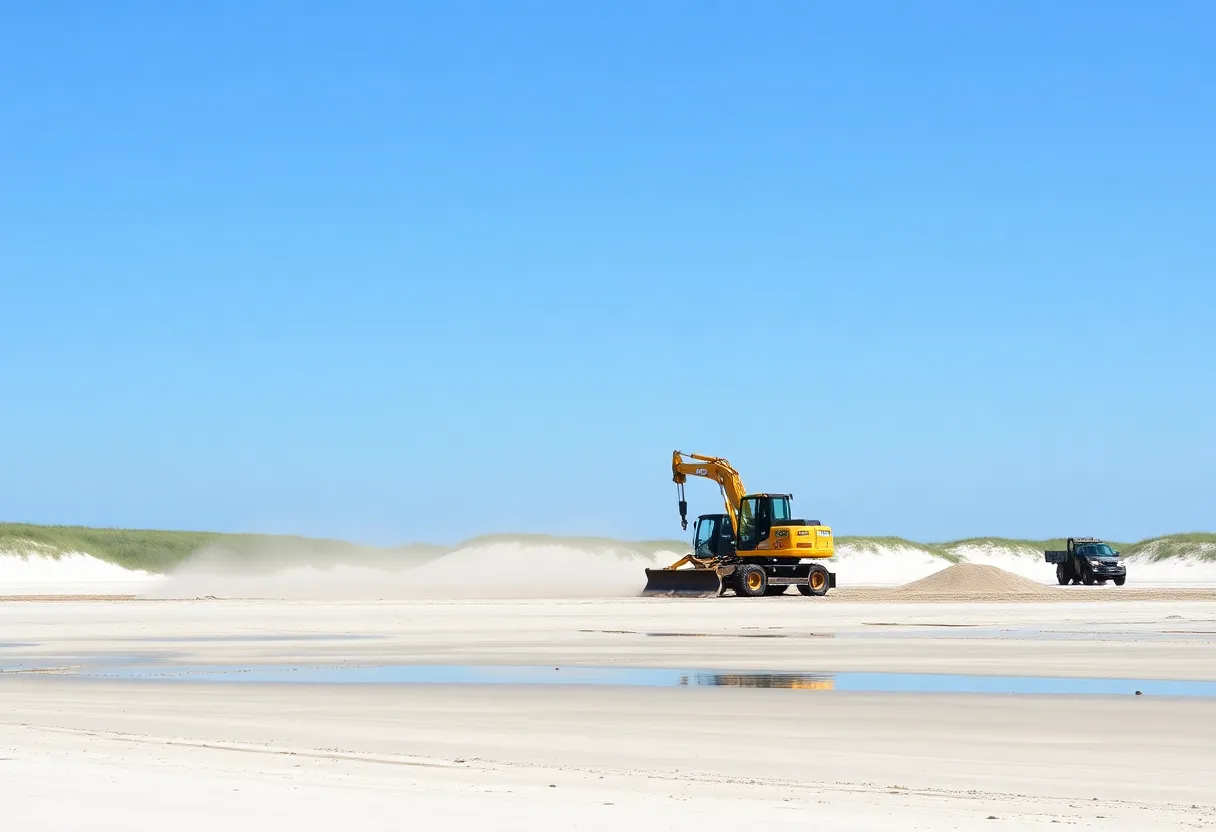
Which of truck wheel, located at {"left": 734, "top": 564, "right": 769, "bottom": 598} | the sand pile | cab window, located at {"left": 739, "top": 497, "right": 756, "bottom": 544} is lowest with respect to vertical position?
the sand pile

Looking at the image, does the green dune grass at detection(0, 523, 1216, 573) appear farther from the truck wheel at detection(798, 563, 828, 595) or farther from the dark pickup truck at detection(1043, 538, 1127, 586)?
the dark pickup truck at detection(1043, 538, 1127, 586)

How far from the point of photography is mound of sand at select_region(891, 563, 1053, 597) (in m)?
59.2

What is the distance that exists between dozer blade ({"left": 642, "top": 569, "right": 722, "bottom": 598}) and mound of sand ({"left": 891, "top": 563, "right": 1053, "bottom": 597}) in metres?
10.1

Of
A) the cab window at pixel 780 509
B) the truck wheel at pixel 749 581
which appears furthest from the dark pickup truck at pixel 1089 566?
the truck wheel at pixel 749 581

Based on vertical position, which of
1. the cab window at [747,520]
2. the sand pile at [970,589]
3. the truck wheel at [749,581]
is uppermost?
the cab window at [747,520]

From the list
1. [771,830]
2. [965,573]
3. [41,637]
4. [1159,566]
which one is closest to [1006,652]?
[771,830]

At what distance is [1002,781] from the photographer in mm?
10727

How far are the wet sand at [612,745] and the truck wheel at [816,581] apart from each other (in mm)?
25903

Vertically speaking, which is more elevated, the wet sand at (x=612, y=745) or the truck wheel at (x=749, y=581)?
the truck wheel at (x=749, y=581)

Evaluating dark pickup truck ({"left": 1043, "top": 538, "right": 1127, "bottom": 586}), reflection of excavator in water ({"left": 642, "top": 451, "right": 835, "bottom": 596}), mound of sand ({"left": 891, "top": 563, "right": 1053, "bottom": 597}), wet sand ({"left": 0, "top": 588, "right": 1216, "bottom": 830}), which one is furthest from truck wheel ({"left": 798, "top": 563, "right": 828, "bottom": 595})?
wet sand ({"left": 0, "top": 588, "right": 1216, "bottom": 830})

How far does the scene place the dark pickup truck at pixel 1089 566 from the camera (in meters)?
72.4

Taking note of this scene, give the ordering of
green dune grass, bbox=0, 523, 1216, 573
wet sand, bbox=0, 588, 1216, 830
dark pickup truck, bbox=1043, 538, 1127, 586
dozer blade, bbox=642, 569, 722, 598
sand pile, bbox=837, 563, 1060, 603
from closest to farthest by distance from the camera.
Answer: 1. wet sand, bbox=0, 588, 1216, 830
2. dozer blade, bbox=642, 569, 722, 598
3. sand pile, bbox=837, 563, 1060, 603
4. dark pickup truck, bbox=1043, 538, 1127, 586
5. green dune grass, bbox=0, 523, 1216, 573

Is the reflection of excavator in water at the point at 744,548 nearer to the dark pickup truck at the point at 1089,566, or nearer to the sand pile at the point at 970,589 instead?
the sand pile at the point at 970,589

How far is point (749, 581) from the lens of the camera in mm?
51156
